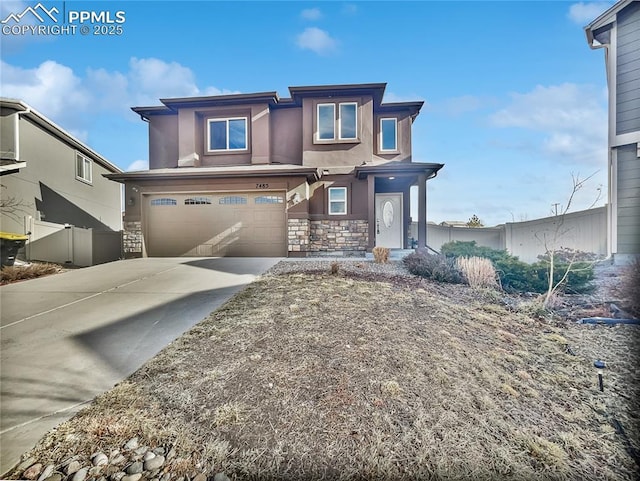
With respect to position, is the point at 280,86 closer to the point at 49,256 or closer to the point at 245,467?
the point at 49,256

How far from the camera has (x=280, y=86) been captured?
32.6ft

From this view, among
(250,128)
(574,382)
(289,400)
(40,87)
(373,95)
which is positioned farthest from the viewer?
(250,128)

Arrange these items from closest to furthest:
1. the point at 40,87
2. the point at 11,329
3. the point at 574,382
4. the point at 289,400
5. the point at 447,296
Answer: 1. the point at 289,400
2. the point at 574,382
3. the point at 11,329
4. the point at 40,87
5. the point at 447,296

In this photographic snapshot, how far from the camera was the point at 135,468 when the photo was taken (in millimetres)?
1805

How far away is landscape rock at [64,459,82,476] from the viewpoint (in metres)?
1.80

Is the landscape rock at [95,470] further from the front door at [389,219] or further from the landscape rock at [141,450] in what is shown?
the front door at [389,219]

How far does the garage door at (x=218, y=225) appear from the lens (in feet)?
32.2

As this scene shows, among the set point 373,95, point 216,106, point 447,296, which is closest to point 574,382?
point 447,296

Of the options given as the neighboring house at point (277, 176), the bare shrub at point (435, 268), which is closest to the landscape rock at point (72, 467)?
the bare shrub at point (435, 268)

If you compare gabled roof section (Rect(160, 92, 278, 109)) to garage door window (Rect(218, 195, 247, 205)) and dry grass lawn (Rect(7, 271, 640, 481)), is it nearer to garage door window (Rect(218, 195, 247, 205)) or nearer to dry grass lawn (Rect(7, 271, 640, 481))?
garage door window (Rect(218, 195, 247, 205))

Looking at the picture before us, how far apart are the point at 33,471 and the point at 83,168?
14709 mm

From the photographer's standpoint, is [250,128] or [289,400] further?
[250,128]

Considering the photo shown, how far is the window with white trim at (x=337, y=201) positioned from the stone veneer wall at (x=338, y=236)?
42 centimetres

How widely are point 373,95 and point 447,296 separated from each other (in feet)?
27.6
